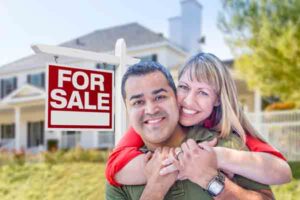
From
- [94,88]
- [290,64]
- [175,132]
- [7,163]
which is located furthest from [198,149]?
[7,163]

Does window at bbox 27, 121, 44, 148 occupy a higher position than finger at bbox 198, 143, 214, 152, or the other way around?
finger at bbox 198, 143, 214, 152

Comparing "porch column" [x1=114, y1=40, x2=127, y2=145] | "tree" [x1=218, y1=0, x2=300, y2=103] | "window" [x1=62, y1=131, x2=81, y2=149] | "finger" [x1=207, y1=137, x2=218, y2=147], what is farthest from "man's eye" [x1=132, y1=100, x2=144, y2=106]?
"window" [x1=62, y1=131, x2=81, y2=149]

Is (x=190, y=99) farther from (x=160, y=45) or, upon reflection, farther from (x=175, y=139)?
(x=160, y=45)

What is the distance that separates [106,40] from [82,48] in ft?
5.09

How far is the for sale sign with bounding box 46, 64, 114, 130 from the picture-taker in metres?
2.44

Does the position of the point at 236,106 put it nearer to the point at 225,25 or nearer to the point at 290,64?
the point at 290,64

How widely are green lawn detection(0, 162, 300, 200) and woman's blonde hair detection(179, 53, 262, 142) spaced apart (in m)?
4.85

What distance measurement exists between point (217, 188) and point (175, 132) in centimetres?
33

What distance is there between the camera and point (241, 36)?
12.3m

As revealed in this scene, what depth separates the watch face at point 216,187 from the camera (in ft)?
6.48

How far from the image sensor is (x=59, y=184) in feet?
26.3

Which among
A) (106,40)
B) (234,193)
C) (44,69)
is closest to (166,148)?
(234,193)

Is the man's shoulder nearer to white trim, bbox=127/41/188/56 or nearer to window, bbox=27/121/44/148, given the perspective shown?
white trim, bbox=127/41/188/56

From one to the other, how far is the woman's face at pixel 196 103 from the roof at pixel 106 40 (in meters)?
17.5
